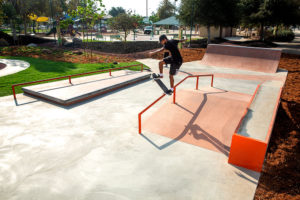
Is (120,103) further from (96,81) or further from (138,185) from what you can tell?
(138,185)

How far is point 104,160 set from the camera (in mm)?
4688

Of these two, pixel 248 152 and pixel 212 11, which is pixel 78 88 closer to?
pixel 248 152

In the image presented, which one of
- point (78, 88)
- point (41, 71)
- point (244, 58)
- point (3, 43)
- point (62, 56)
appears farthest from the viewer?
point (3, 43)

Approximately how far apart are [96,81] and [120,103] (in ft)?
9.85

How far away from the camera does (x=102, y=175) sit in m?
4.19

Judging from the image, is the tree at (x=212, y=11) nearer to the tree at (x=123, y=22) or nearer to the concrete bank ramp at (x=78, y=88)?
the tree at (x=123, y=22)

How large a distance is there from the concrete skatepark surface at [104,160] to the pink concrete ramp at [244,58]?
861cm

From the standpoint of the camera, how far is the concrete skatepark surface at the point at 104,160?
12.5 feet

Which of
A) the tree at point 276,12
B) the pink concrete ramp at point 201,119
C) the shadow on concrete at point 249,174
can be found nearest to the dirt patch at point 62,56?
the pink concrete ramp at point 201,119

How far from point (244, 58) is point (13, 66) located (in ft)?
55.0

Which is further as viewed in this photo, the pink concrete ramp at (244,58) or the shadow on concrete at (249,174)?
the pink concrete ramp at (244,58)

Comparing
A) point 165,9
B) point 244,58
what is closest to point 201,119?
point 244,58

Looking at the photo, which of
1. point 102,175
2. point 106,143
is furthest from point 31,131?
point 102,175

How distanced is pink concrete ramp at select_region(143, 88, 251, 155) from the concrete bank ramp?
308 centimetres
